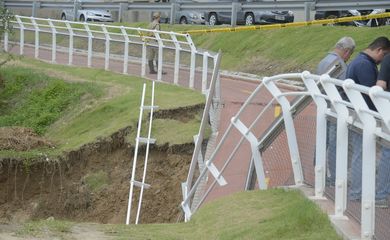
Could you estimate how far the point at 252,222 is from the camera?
8.51 meters

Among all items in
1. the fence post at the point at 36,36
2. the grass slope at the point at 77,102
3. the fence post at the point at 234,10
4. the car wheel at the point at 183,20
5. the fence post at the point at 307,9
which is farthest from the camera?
the car wheel at the point at 183,20

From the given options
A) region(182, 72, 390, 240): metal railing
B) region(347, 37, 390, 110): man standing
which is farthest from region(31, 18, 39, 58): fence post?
region(347, 37, 390, 110): man standing

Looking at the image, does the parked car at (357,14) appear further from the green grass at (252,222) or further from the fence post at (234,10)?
the green grass at (252,222)

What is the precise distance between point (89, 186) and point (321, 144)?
10.5 meters

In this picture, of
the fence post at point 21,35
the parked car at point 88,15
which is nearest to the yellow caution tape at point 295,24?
the fence post at point 21,35

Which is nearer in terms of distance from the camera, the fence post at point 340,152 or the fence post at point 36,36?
the fence post at point 340,152

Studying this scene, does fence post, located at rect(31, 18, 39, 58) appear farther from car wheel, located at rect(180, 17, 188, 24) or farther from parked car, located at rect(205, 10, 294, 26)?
car wheel, located at rect(180, 17, 188, 24)

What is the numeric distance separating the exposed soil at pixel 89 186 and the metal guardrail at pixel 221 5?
11.0 m

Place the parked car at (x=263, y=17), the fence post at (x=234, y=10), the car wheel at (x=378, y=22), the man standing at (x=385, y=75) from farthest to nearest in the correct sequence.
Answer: the parked car at (x=263, y=17)
the fence post at (x=234, y=10)
the car wheel at (x=378, y=22)
the man standing at (x=385, y=75)

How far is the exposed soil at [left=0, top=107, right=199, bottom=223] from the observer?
56.5 ft

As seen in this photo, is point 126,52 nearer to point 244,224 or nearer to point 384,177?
point 244,224

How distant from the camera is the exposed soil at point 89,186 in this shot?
1723cm

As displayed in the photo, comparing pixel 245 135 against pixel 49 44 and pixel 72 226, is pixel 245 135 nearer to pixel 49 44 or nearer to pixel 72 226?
pixel 72 226

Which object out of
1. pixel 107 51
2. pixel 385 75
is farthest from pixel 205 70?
pixel 385 75
